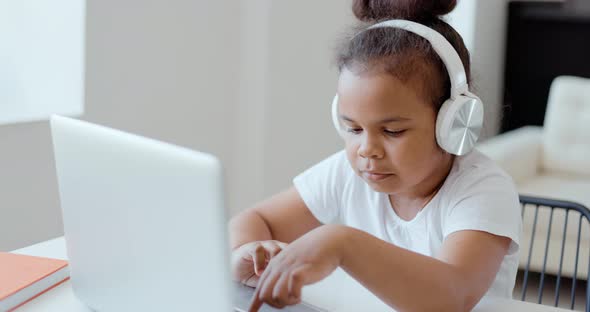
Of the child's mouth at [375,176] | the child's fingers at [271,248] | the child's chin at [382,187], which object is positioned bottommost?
the child's fingers at [271,248]

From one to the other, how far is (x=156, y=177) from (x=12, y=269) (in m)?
0.40

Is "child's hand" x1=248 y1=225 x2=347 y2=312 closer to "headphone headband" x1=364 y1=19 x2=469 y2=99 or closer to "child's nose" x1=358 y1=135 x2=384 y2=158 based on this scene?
"child's nose" x1=358 y1=135 x2=384 y2=158

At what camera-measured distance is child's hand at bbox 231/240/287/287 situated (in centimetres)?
101

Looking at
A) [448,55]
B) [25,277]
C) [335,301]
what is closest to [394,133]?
[448,55]

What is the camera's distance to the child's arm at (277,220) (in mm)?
1236

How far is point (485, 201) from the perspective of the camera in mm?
1079

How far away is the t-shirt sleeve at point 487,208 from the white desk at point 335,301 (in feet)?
0.29

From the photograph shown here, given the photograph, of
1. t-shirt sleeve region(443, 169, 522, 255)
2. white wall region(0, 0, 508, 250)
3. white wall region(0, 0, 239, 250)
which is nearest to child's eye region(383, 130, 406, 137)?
t-shirt sleeve region(443, 169, 522, 255)

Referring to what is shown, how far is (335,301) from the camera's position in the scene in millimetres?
1042

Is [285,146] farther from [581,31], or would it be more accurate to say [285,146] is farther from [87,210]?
[87,210]

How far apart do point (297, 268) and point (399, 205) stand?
51 centimetres

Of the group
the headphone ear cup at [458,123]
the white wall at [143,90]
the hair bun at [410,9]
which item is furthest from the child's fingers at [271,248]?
the white wall at [143,90]

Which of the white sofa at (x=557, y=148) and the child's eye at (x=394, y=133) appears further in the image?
the white sofa at (x=557, y=148)

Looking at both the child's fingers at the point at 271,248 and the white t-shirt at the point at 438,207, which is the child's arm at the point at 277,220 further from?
the child's fingers at the point at 271,248
